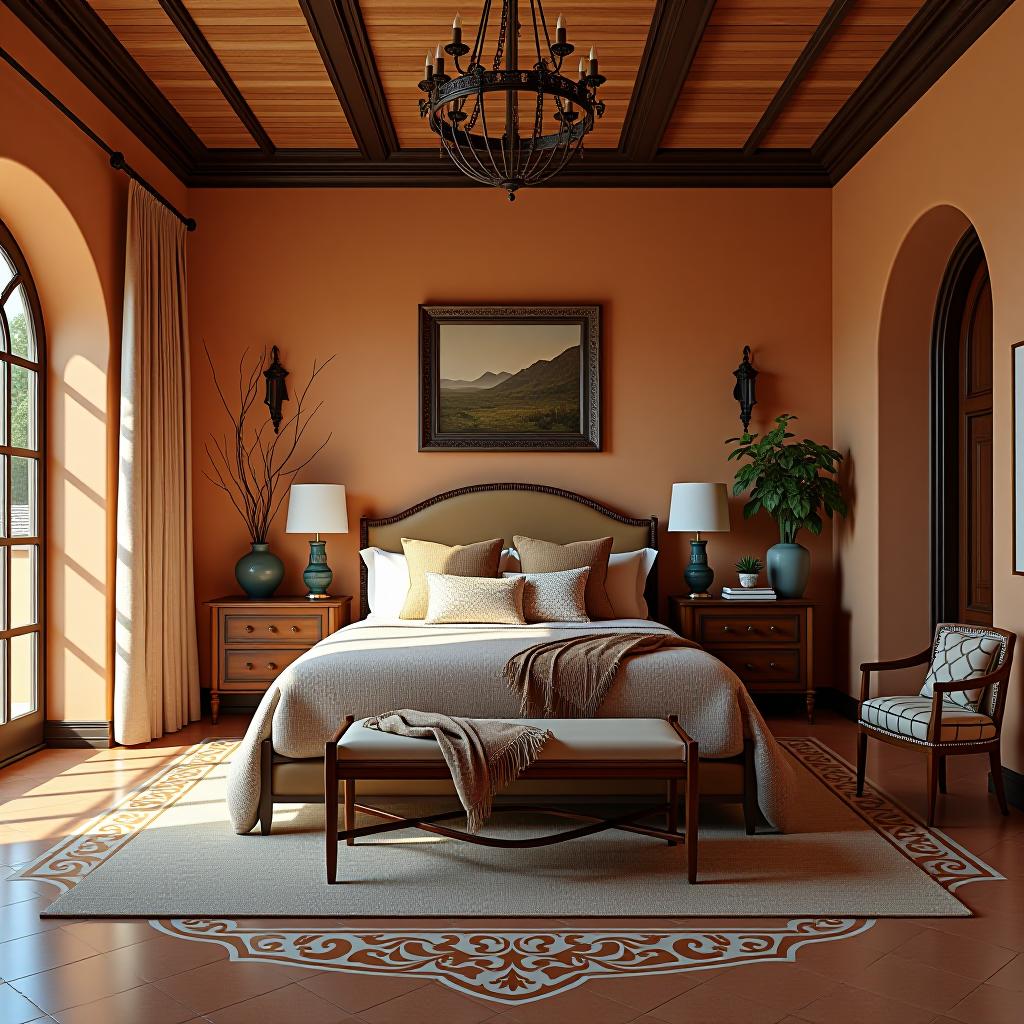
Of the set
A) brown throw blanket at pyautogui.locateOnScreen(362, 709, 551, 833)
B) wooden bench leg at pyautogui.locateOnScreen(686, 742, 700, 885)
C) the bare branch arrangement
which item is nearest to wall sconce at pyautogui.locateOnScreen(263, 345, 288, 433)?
the bare branch arrangement

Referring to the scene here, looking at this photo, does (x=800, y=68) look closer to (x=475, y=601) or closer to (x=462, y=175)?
(x=462, y=175)

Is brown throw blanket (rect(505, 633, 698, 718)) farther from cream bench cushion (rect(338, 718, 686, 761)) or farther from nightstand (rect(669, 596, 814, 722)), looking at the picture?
nightstand (rect(669, 596, 814, 722))

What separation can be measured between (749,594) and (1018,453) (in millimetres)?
2026

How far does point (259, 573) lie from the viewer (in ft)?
20.1

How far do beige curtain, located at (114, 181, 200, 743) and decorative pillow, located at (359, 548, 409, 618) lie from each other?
1095mm

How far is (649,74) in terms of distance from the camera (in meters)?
5.14

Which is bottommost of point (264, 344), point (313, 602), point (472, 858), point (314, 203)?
point (472, 858)

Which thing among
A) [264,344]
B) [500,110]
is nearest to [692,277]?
[500,110]

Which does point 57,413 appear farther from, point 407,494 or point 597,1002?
point 597,1002

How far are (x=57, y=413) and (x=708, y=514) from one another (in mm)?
3717

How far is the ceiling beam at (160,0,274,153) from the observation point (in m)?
4.52

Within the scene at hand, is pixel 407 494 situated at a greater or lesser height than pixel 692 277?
lesser

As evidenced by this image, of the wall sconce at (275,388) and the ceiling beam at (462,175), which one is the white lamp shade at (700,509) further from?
the wall sconce at (275,388)

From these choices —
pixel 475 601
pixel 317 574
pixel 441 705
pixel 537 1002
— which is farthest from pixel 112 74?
pixel 537 1002
